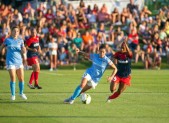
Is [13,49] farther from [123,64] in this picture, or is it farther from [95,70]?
[123,64]

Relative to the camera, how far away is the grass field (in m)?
14.7

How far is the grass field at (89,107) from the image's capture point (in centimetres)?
1471

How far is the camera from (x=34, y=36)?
77.5ft

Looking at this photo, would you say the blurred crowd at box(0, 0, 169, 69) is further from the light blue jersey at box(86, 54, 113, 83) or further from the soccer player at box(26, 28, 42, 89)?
the light blue jersey at box(86, 54, 113, 83)

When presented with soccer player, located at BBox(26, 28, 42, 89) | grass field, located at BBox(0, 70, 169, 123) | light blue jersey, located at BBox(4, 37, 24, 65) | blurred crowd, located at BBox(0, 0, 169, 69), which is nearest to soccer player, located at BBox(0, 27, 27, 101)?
light blue jersey, located at BBox(4, 37, 24, 65)

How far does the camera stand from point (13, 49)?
18.8 m

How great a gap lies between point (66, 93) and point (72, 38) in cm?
1623

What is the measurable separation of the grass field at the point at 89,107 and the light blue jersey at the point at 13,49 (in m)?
1.18

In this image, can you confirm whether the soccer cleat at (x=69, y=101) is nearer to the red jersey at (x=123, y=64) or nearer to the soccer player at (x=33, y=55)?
the red jersey at (x=123, y=64)

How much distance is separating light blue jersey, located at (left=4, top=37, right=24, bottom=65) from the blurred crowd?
Answer: 16374 mm

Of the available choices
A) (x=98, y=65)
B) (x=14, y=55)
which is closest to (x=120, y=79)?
(x=98, y=65)

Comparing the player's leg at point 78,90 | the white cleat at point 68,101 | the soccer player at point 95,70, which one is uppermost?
the soccer player at point 95,70

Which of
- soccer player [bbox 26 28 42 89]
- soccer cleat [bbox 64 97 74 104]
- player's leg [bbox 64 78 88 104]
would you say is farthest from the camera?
soccer player [bbox 26 28 42 89]

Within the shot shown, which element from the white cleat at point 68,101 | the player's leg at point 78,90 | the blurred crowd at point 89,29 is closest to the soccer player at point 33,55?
the white cleat at point 68,101
